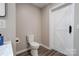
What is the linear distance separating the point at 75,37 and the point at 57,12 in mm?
969

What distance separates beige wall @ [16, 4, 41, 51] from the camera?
2240 millimetres

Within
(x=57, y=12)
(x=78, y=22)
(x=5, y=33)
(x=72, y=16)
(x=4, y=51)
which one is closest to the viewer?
(x=4, y=51)

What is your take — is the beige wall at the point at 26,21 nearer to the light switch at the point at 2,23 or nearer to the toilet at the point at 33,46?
the toilet at the point at 33,46

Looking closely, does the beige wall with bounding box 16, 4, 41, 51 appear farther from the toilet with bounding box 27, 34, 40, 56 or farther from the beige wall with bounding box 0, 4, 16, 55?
the beige wall with bounding box 0, 4, 16, 55

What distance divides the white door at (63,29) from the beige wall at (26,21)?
1.48 feet

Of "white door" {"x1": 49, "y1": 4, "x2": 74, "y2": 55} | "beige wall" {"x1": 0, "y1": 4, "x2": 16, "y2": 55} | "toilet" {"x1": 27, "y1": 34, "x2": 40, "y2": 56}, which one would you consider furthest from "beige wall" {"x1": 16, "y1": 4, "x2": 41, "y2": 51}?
"beige wall" {"x1": 0, "y1": 4, "x2": 16, "y2": 55}

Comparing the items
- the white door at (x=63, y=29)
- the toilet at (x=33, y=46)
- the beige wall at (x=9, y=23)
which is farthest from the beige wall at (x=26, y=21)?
the beige wall at (x=9, y=23)

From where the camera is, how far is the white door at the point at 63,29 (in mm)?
1938

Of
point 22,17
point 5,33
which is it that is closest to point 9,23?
point 5,33

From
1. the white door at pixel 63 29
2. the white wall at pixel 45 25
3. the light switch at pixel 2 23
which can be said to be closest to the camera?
the light switch at pixel 2 23

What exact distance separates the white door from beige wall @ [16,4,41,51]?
451 millimetres

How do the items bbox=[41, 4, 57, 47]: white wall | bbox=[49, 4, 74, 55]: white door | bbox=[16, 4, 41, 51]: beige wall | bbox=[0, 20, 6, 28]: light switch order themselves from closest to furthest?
bbox=[0, 20, 6, 28]: light switch, bbox=[49, 4, 74, 55]: white door, bbox=[16, 4, 41, 51]: beige wall, bbox=[41, 4, 57, 47]: white wall

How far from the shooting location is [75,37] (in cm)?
176

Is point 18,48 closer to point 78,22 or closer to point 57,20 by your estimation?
point 57,20
